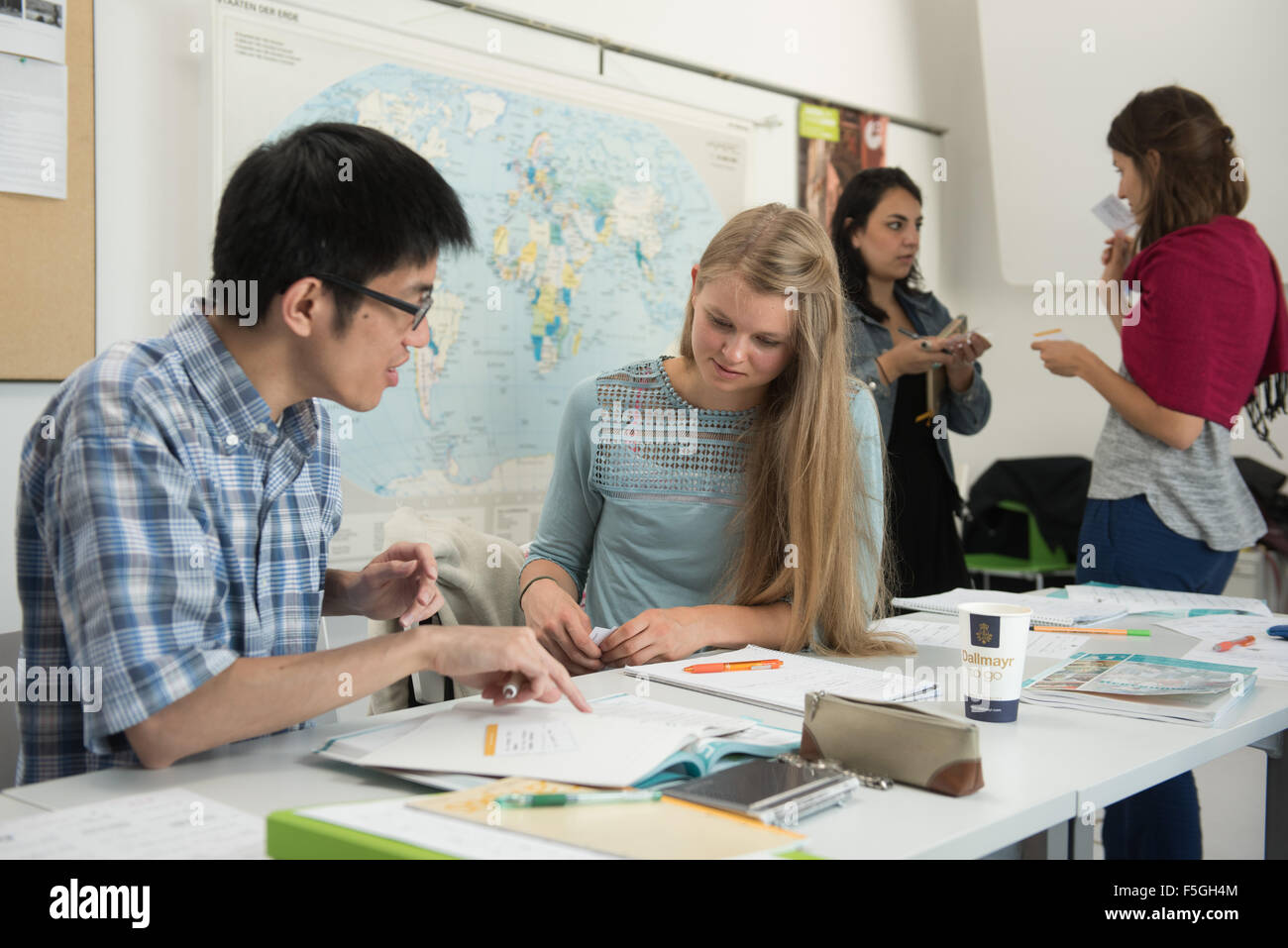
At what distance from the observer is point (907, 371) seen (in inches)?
106

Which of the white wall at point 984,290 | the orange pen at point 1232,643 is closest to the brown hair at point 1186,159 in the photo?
the orange pen at point 1232,643

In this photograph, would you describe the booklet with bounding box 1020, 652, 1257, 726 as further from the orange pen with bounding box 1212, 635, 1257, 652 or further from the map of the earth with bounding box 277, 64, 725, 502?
the map of the earth with bounding box 277, 64, 725, 502

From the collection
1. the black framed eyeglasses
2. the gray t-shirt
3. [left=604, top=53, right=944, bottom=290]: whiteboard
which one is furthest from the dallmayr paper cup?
[left=604, top=53, right=944, bottom=290]: whiteboard

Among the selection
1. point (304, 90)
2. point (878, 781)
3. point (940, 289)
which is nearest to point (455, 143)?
point (304, 90)

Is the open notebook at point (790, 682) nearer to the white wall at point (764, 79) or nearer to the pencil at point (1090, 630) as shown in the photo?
the pencil at point (1090, 630)

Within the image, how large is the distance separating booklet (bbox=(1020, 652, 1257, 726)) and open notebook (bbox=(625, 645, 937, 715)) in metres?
0.15

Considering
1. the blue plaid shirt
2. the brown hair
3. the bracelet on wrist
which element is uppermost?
the brown hair

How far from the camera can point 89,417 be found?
99cm

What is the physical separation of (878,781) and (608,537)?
91 centimetres

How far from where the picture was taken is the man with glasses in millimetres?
964

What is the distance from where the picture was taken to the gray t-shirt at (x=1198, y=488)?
85.0 inches

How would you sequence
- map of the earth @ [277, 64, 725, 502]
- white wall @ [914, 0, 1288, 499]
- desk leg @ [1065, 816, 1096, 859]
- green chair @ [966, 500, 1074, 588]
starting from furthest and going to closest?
white wall @ [914, 0, 1288, 499], green chair @ [966, 500, 1074, 588], map of the earth @ [277, 64, 725, 502], desk leg @ [1065, 816, 1096, 859]

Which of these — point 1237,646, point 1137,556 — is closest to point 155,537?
point 1237,646
